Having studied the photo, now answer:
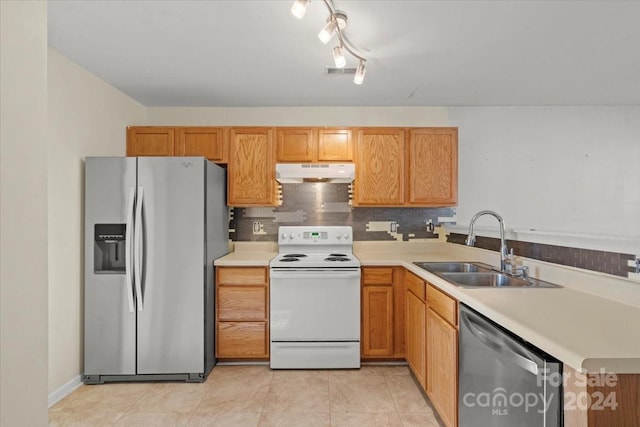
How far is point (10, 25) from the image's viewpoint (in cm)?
57

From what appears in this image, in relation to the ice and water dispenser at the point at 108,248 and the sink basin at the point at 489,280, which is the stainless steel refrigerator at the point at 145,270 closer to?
the ice and water dispenser at the point at 108,248

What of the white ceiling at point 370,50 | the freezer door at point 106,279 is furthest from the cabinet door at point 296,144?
the freezer door at point 106,279

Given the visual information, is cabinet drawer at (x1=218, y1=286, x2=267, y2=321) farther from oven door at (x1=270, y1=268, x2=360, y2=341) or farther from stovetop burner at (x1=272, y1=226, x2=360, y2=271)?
stovetop burner at (x1=272, y1=226, x2=360, y2=271)

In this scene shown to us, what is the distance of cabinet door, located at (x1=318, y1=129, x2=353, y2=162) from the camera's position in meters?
3.22

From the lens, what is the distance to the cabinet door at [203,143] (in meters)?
3.21

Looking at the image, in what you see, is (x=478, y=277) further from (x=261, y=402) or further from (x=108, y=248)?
(x=108, y=248)

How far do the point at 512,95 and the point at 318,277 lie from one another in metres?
2.44

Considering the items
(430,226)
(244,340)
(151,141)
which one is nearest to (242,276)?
(244,340)

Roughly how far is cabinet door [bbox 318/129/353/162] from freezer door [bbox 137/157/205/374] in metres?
1.15

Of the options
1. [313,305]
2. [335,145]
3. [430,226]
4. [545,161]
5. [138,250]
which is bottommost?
[313,305]

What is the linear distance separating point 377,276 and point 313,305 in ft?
1.97

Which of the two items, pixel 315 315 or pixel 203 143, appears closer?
pixel 315 315

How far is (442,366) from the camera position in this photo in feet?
6.36

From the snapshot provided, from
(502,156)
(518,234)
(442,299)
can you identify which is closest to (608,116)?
(502,156)
